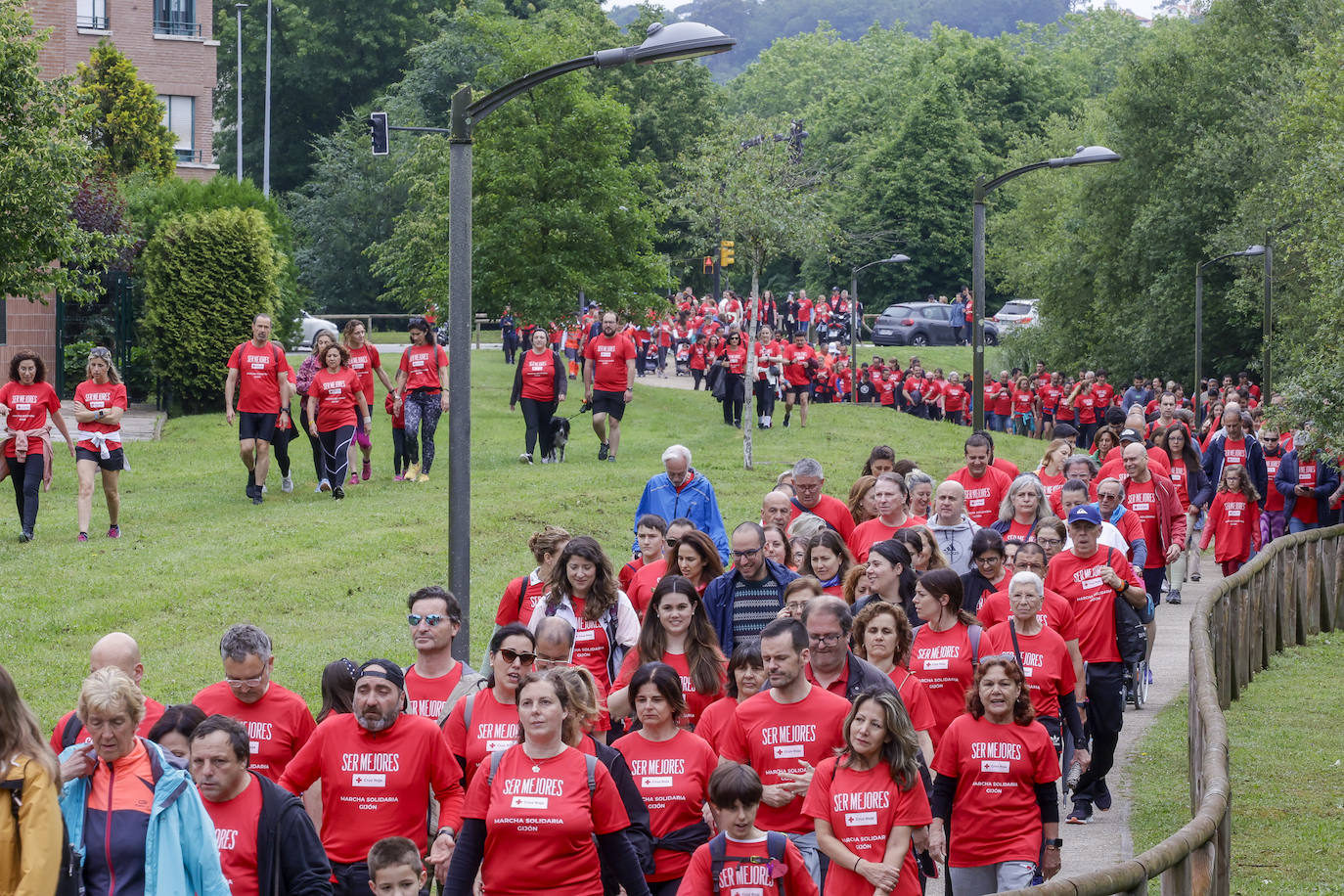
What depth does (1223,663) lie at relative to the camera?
1477cm

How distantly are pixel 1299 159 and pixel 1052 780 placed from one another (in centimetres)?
3286

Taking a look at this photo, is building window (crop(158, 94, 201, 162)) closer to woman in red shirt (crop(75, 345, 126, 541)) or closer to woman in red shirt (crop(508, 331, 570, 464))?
woman in red shirt (crop(508, 331, 570, 464))

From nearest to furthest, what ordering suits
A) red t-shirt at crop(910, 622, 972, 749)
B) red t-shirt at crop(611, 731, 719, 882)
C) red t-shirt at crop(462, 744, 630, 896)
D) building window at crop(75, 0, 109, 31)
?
red t-shirt at crop(462, 744, 630, 896) → red t-shirt at crop(611, 731, 719, 882) → red t-shirt at crop(910, 622, 972, 749) → building window at crop(75, 0, 109, 31)

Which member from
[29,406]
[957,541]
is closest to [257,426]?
[29,406]

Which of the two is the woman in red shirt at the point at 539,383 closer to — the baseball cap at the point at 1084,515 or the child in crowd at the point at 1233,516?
the child in crowd at the point at 1233,516

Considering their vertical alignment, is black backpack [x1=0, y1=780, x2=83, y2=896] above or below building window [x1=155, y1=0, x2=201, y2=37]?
below

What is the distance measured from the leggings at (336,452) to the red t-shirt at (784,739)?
12.6m

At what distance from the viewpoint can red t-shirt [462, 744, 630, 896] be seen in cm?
651

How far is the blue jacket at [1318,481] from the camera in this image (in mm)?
20344

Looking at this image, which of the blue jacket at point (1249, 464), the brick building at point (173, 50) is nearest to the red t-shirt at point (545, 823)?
the blue jacket at point (1249, 464)

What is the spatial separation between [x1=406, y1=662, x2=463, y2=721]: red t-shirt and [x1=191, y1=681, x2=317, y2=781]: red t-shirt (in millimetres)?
525

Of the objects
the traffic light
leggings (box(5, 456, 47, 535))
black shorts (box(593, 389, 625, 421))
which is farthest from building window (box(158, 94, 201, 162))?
leggings (box(5, 456, 47, 535))

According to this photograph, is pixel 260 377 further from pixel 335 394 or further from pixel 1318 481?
pixel 1318 481

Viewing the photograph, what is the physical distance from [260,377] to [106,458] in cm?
232
